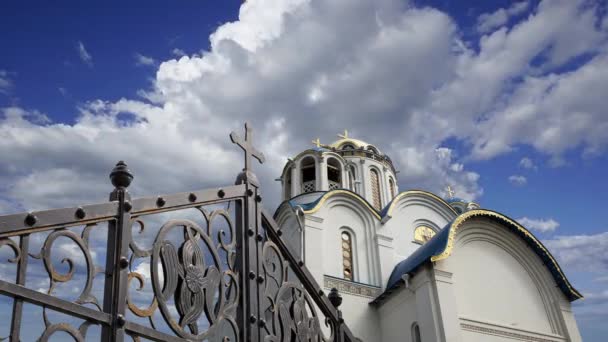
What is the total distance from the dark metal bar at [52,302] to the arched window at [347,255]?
12453mm

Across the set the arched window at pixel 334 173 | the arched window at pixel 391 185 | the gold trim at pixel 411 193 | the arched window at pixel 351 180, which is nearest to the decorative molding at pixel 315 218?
the gold trim at pixel 411 193

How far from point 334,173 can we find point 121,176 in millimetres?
16027

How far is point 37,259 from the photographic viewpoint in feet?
7.56

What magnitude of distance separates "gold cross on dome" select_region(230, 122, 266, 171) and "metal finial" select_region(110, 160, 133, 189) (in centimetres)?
107

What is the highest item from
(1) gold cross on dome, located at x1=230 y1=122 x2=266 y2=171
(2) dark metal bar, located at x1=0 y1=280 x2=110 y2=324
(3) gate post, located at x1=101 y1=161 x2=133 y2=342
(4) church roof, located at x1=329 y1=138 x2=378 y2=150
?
(4) church roof, located at x1=329 y1=138 x2=378 y2=150

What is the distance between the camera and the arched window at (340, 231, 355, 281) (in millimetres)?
14641

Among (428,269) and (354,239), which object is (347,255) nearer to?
(354,239)

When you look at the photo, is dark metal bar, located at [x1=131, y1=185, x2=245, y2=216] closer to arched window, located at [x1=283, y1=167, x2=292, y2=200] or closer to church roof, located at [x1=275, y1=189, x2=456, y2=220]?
church roof, located at [x1=275, y1=189, x2=456, y2=220]

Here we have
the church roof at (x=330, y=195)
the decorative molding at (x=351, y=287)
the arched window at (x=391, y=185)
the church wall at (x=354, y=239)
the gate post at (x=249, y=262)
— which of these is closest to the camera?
the gate post at (x=249, y=262)

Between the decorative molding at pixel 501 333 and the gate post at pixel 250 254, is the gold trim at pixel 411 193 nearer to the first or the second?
the decorative molding at pixel 501 333

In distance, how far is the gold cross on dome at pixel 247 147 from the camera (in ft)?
12.8

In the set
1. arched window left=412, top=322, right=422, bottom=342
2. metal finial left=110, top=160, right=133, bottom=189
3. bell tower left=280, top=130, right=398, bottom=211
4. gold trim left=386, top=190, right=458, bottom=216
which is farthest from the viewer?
bell tower left=280, top=130, right=398, bottom=211

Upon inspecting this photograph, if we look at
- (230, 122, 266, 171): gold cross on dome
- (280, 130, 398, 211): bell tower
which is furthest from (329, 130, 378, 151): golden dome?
(230, 122, 266, 171): gold cross on dome

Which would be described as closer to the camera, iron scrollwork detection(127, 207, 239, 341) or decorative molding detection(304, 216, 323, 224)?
iron scrollwork detection(127, 207, 239, 341)
